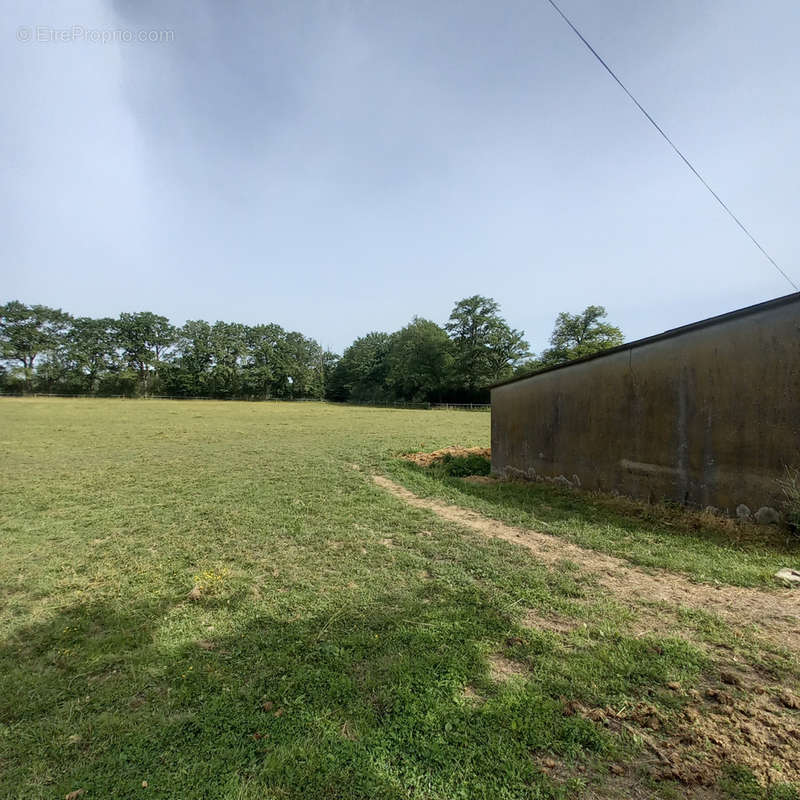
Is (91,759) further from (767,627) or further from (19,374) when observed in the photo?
(19,374)

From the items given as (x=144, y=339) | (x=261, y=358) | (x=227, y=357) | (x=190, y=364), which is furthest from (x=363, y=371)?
(x=144, y=339)

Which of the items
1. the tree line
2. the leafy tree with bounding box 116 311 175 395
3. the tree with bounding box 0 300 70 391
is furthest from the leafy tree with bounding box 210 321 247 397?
the tree with bounding box 0 300 70 391

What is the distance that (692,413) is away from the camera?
5789 millimetres

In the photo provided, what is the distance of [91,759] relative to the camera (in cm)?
198

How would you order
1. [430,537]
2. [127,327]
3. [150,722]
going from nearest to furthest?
1. [150,722]
2. [430,537]
3. [127,327]

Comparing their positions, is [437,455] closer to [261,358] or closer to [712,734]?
[712,734]

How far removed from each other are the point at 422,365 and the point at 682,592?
194 feet

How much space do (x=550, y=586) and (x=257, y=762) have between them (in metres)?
2.95

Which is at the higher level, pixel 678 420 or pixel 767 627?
pixel 678 420

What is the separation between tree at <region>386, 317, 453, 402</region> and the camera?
60.5m

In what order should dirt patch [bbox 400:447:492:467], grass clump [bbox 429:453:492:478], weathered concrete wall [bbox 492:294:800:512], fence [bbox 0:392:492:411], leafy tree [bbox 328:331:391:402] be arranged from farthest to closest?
leafy tree [bbox 328:331:391:402] → fence [bbox 0:392:492:411] → dirt patch [bbox 400:447:492:467] → grass clump [bbox 429:453:492:478] → weathered concrete wall [bbox 492:294:800:512]

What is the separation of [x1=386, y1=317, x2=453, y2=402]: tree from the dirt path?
181 feet

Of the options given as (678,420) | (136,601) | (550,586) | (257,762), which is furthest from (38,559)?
(678,420)

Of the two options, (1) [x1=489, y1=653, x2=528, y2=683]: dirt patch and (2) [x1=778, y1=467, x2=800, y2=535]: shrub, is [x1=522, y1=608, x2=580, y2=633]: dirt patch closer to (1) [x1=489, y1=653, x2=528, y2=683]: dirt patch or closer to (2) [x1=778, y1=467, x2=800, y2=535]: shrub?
(1) [x1=489, y1=653, x2=528, y2=683]: dirt patch
